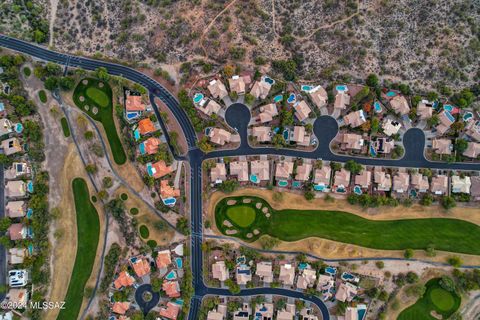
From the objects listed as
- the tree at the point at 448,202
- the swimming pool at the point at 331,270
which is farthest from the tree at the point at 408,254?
the swimming pool at the point at 331,270

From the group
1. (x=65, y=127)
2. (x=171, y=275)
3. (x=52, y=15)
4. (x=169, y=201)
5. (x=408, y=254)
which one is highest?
(x=52, y=15)

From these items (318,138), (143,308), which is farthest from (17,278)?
(318,138)

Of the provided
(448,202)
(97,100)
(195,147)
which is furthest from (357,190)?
(97,100)

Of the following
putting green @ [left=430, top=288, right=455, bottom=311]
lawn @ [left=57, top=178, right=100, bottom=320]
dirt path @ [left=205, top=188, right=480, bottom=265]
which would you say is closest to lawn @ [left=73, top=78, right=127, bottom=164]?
lawn @ [left=57, top=178, right=100, bottom=320]

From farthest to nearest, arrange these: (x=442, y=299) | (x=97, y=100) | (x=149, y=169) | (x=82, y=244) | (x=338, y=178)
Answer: (x=97, y=100) → (x=82, y=244) → (x=149, y=169) → (x=338, y=178) → (x=442, y=299)

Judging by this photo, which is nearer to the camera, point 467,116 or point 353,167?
point 353,167

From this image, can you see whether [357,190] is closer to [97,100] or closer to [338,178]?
[338,178]
